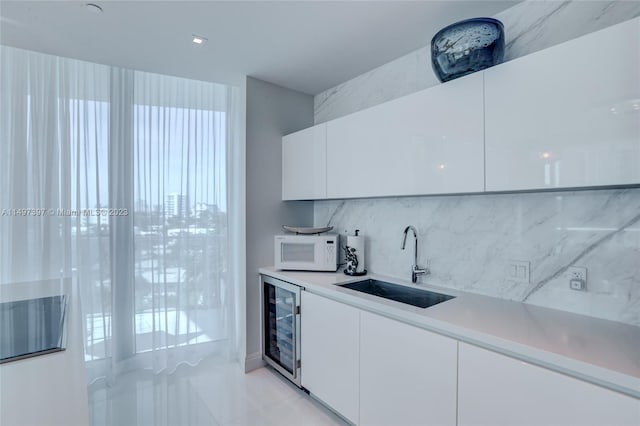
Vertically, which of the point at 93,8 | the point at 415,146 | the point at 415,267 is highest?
the point at 93,8

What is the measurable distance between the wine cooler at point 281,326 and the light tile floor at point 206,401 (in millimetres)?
134

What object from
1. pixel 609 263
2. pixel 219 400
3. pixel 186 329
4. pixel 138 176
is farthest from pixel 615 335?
pixel 138 176

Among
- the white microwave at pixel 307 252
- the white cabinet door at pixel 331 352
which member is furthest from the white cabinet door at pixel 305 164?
the white cabinet door at pixel 331 352

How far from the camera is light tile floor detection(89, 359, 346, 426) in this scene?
81.4 inches

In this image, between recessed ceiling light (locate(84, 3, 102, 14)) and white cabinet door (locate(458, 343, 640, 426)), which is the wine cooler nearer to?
white cabinet door (locate(458, 343, 640, 426))

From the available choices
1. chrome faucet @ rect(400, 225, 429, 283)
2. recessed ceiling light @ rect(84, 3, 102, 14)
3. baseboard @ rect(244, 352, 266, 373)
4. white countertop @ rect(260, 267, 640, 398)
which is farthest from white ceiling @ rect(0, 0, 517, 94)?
baseboard @ rect(244, 352, 266, 373)

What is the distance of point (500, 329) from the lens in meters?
1.30

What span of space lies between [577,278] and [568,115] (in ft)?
2.49

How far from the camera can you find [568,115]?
1.29 m

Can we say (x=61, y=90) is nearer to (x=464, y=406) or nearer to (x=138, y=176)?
(x=138, y=176)

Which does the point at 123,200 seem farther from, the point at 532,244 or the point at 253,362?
the point at 532,244

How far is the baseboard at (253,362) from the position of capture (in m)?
2.70

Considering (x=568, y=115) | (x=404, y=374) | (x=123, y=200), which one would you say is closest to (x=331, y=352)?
(x=404, y=374)

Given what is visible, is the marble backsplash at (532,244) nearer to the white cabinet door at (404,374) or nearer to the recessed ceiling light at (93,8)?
the white cabinet door at (404,374)
